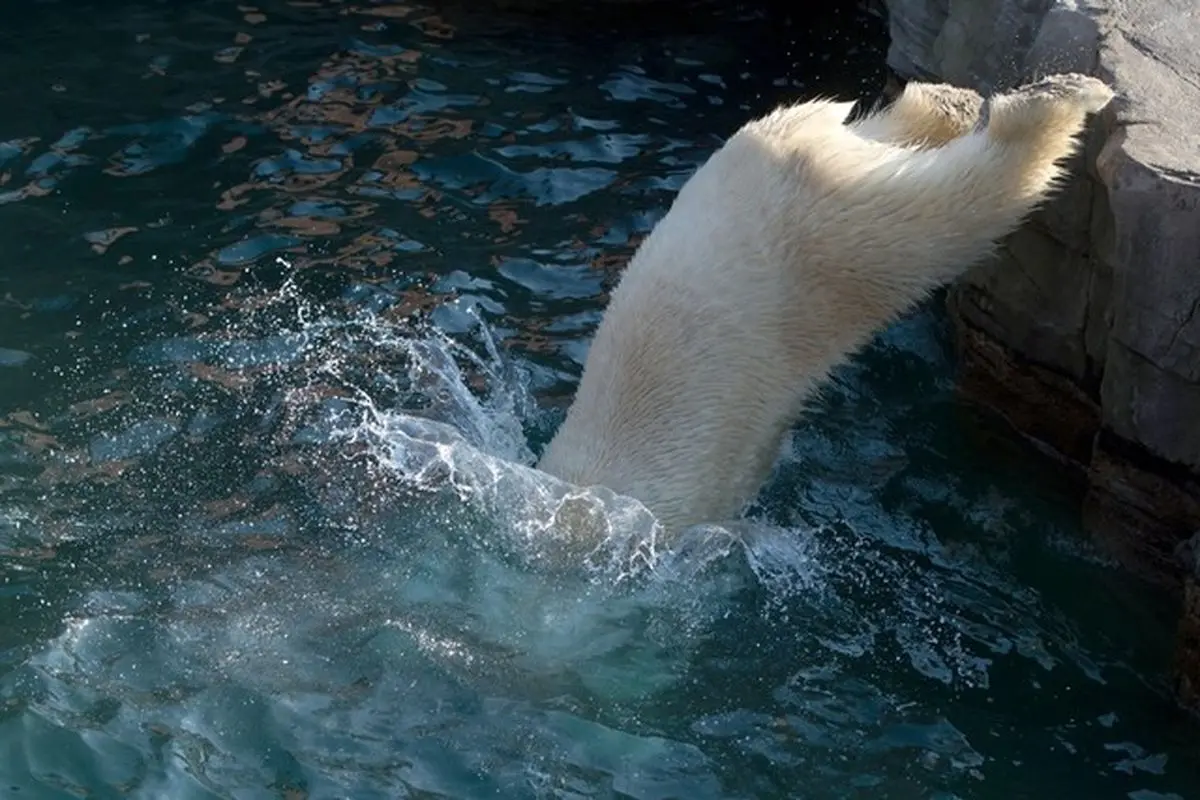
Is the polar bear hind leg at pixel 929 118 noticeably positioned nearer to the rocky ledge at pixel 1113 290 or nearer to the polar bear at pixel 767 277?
the polar bear at pixel 767 277

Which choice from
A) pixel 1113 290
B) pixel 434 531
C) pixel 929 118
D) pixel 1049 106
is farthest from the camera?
pixel 929 118

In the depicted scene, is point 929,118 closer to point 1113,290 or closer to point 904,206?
point 904,206

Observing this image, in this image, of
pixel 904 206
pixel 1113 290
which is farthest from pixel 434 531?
pixel 1113 290

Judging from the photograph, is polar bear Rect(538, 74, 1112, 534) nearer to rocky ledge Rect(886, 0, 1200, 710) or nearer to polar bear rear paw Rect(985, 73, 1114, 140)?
polar bear rear paw Rect(985, 73, 1114, 140)

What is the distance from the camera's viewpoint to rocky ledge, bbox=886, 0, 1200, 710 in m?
4.56

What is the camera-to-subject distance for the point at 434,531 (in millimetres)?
4965

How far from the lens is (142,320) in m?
5.95

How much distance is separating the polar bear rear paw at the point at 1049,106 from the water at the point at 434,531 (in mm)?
1225

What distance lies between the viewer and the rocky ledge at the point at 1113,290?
180 inches

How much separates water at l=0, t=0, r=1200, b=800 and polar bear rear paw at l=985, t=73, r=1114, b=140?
122 centimetres

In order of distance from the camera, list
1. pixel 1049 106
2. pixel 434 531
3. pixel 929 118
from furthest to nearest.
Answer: pixel 929 118, pixel 434 531, pixel 1049 106

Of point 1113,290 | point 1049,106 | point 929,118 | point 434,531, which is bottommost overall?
point 434,531

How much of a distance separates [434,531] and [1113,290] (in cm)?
200

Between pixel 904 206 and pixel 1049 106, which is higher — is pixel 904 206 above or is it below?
below
